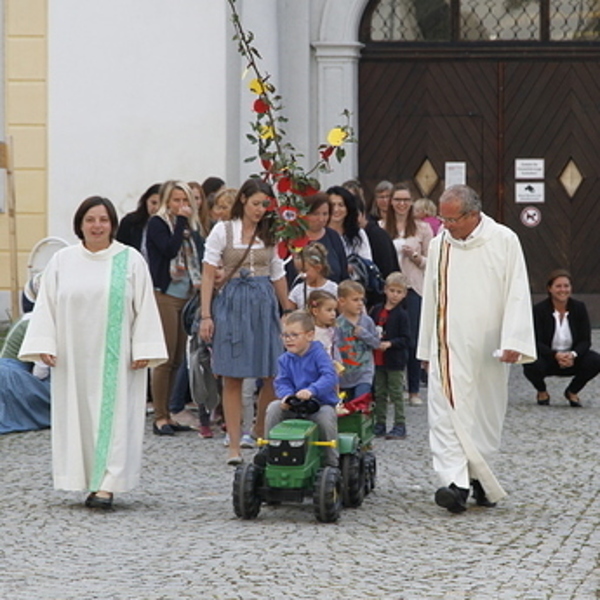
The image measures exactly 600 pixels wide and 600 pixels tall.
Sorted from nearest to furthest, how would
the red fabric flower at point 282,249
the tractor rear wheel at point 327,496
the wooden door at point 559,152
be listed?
the tractor rear wheel at point 327,496 < the red fabric flower at point 282,249 < the wooden door at point 559,152

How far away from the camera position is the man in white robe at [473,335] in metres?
8.50

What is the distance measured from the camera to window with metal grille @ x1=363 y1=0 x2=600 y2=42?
60.0 feet

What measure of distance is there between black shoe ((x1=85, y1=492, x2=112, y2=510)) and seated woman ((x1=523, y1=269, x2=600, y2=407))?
518cm

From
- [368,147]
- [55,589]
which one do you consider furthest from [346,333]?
[368,147]

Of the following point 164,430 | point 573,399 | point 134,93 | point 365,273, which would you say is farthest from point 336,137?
point 134,93

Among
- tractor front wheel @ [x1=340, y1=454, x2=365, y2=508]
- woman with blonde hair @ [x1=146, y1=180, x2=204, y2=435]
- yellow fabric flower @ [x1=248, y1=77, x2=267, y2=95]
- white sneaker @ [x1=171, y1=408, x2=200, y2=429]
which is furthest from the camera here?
white sneaker @ [x1=171, y1=408, x2=200, y2=429]

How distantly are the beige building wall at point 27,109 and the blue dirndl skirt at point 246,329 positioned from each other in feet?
22.0

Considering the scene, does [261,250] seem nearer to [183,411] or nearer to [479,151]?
[183,411]

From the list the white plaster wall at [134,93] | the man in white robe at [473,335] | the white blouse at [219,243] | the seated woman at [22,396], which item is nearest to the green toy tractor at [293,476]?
the man in white robe at [473,335]

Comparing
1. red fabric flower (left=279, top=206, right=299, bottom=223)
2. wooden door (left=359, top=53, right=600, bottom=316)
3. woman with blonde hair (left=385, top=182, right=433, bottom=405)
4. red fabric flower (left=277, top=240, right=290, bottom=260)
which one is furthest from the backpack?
wooden door (left=359, top=53, right=600, bottom=316)

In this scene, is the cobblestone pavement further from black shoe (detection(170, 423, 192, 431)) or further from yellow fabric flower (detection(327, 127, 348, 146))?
yellow fabric flower (detection(327, 127, 348, 146))

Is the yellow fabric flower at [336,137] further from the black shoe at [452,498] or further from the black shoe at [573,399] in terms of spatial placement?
the black shoe at [573,399]

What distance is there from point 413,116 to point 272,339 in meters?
8.57

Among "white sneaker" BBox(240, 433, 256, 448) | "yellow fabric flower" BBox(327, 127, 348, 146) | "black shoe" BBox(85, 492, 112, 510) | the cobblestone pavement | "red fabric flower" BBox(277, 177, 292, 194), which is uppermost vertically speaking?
"yellow fabric flower" BBox(327, 127, 348, 146)
